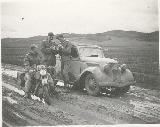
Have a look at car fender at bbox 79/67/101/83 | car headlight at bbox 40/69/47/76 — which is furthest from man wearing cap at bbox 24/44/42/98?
car fender at bbox 79/67/101/83

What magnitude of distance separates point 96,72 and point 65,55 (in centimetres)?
42

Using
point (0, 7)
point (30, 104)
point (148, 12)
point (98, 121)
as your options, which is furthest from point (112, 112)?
point (0, 7)

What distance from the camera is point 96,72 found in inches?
162

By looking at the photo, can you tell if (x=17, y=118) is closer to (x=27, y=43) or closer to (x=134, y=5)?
(x=27, y=43)

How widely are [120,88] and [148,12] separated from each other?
923 mm

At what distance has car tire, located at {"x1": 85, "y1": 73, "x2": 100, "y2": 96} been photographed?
409 centimetres

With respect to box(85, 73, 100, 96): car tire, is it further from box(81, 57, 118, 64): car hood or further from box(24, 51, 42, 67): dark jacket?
box(24, 51, 42, 67): dark jacket

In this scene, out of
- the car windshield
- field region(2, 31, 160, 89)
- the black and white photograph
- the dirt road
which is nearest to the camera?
the dirt road

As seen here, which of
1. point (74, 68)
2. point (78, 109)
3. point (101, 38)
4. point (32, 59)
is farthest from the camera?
point (74, 68)

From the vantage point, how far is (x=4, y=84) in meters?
4.04

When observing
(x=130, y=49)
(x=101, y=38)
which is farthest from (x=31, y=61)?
(x=130, y=49)

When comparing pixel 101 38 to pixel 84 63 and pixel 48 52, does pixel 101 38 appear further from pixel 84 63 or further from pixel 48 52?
pixel 48 52

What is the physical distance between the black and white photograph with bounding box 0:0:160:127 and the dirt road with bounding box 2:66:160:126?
1cm

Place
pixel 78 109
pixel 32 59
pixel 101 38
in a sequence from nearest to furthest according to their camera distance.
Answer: pixel 78 109, pixel 32 59, pixel 101 38
